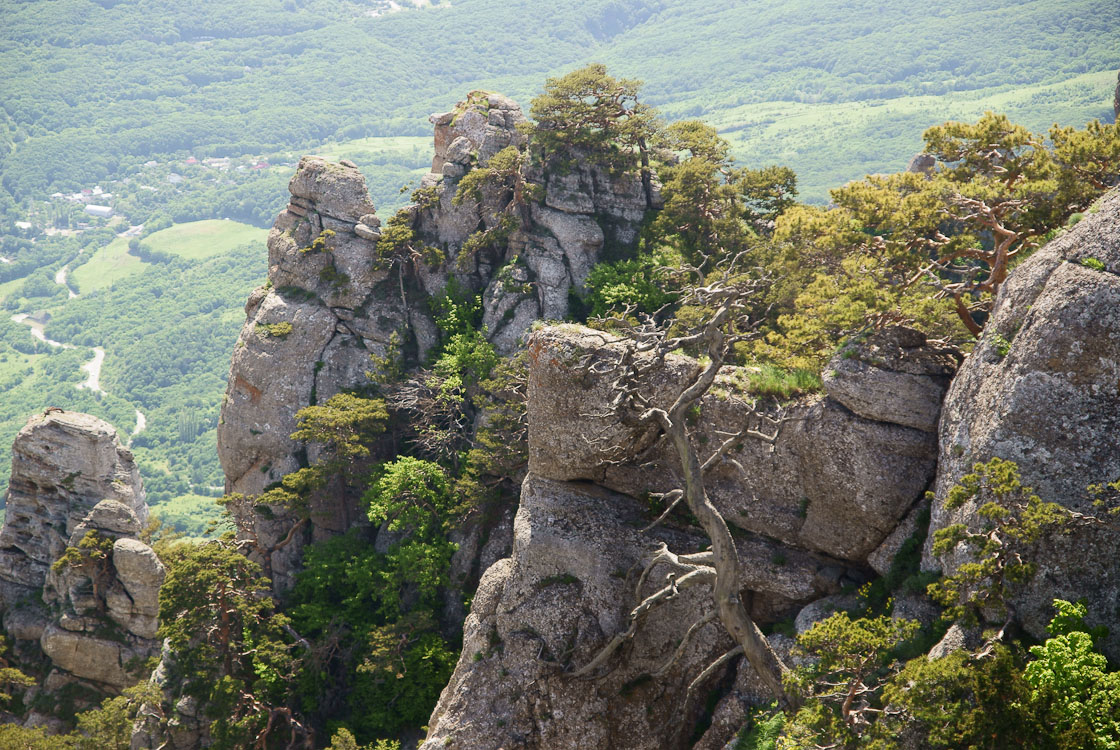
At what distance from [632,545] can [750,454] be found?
4987 millimetres

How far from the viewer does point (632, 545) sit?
93.3 ft

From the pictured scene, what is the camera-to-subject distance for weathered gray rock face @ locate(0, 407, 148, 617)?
49938 millimetres

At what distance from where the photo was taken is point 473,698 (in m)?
27.7

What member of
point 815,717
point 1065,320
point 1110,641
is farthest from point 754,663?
point 1065,320

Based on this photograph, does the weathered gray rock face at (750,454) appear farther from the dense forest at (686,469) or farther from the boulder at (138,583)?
the boulder at (138,583)

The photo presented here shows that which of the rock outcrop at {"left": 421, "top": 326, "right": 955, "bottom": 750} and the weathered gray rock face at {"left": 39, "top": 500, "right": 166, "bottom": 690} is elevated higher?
the rock outcrop at {"left": 421, "top": 326, "right": 955, "bottom": 750}

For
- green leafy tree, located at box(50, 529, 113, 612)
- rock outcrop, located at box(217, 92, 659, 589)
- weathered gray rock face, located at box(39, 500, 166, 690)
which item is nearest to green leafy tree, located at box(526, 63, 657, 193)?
rock outcrop, located at box(217, 92, 659, 589)

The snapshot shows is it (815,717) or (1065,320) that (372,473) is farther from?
(1065,320)

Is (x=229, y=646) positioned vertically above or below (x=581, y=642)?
below

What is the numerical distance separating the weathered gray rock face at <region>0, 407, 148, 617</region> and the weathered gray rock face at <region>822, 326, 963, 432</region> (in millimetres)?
42296

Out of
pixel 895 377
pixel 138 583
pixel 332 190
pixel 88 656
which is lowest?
pixel 88 656

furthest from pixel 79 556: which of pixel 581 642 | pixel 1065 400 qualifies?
pixel 1065 400

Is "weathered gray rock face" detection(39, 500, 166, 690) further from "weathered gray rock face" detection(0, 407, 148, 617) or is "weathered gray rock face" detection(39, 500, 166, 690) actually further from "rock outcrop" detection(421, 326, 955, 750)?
"rock outcrop" detection(421, 326, 955, 750)

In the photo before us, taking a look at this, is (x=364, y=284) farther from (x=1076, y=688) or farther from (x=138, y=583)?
(x=1076, y=688)
